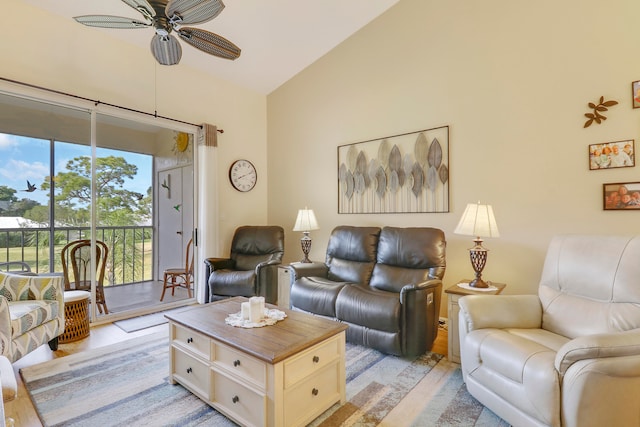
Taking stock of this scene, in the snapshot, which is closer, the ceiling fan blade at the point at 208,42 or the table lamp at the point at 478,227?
the ceiling fan blade at the point at 208,42

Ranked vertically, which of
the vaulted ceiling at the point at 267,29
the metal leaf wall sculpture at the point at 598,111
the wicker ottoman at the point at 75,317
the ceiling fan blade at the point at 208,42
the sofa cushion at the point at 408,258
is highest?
the vaulted ceiling at the point at 267,29

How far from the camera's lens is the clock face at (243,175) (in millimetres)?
4517

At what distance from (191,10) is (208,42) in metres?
0.42

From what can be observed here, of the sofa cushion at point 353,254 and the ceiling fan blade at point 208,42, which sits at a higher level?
the ceiling fan blade at point 208,42

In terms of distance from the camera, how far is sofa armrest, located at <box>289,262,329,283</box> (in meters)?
3.20

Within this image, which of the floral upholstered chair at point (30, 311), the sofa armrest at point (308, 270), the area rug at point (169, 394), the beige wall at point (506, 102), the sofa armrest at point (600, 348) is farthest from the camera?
the sofa armrest at point (308, 270)

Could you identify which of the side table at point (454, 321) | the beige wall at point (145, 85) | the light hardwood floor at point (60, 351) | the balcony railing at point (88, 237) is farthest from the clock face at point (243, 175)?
the side table at point (454, 321)

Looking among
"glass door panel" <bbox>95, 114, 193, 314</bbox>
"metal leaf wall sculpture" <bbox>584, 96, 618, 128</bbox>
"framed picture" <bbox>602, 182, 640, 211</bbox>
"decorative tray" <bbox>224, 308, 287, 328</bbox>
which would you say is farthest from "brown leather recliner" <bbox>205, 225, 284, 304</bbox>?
"metal leaf wall sculpture" <bbox>584, 96, 618, 128</bbox>

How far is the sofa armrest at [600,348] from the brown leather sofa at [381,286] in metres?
1.06

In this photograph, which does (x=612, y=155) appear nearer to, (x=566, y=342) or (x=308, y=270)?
(x=566, y=342)

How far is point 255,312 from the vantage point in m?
1.95

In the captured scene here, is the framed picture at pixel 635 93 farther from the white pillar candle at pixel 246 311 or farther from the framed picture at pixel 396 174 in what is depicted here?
the white pillar candle at pixel 246 311

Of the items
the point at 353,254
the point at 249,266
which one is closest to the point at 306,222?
the point at 353,254

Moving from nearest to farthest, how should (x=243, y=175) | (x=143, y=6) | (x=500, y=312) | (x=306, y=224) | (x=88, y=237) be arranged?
1. (x=143, y=6)
2. (x=500, y=312)
3. (x=306, y=224)
4. (x=88, y=237)
5. (x=243, y=175)
